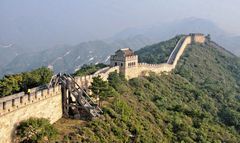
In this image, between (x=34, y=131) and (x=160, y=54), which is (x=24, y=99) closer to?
(x=34, y=131)

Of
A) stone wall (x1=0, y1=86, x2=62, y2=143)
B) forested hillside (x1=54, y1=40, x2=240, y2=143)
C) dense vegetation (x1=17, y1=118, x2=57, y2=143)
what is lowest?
forested hillside (x1=54, y1=40, x2=240, y2=143)

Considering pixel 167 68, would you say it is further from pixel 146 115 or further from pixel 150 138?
pixel 150 138

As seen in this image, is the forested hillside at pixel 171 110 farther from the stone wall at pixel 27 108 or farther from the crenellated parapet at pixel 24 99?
the crenellated parapet at pixel 24 99

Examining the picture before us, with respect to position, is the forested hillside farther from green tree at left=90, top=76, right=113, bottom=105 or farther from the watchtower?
the watchtower

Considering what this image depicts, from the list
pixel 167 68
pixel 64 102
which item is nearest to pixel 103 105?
pixel 64 102

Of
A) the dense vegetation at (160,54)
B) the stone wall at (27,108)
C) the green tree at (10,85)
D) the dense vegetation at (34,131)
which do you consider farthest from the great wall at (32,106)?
the dense vegetation at (160,54)

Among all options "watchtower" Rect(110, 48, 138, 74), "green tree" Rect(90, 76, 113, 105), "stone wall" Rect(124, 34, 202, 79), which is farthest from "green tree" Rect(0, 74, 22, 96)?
"stone wall" Rect(124, 34, 202, 79)

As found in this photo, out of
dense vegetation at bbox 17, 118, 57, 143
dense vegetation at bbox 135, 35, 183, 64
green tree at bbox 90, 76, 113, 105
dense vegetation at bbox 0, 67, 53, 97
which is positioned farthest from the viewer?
dense vegetation at bbox 135, 35, 183, 64
